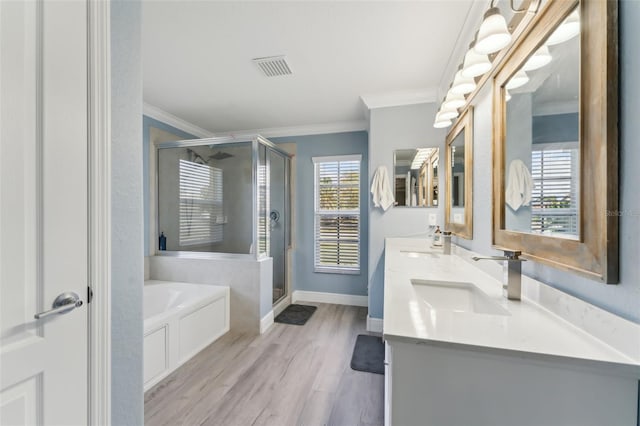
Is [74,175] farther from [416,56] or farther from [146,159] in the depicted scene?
[146,159]

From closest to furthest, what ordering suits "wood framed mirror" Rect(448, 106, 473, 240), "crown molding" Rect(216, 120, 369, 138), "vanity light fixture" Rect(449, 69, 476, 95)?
"vanity light fixture" Rect(449, 69, 476, 95), "wood framed mirror" Rect(448, 106, 473, 240), "crown molding" Rect(216, 120, 369, 138)

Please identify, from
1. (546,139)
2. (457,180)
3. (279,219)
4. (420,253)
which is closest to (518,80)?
(546,139)

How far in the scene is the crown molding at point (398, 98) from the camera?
266cm

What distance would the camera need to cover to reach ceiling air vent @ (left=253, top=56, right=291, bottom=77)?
2109 millimetres

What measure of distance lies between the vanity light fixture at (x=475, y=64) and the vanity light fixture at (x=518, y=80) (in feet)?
0.50

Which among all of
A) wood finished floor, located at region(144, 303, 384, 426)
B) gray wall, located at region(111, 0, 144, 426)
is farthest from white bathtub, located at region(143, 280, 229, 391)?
gray wall, located at region(111, 0, 144, 426)

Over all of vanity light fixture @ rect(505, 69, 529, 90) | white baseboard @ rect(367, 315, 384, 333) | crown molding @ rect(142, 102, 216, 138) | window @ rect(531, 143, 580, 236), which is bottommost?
white baseboard @ rect(367, 315, 384, 333)

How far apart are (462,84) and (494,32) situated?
514mm

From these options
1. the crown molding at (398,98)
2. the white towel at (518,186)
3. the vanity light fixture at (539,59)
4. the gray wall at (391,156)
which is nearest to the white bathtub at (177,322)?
the gray wall at (391,156)

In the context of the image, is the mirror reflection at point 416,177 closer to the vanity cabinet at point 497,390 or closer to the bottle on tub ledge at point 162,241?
the vanity cabinet at point 497,390

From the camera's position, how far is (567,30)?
826mm

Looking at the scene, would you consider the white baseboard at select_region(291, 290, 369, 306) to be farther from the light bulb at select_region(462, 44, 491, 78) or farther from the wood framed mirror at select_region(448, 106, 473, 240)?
the light bulb at select_region(462, 44, 491, 78)

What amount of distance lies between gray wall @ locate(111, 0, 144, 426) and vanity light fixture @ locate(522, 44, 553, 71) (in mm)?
1576
